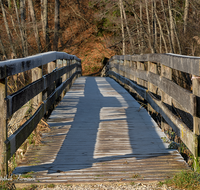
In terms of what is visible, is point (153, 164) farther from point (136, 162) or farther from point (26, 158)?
point (26, 158)

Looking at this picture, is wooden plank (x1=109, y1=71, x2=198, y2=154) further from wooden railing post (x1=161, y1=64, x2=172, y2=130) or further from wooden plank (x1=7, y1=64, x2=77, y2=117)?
wooden plank (x1=7, y1=64, x2=77, y2=117)

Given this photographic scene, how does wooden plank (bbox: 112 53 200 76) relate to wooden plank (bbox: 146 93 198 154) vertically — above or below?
above

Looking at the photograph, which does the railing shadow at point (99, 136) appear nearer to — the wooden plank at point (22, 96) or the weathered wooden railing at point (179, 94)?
the weathered wooden railing at point (179, 94)

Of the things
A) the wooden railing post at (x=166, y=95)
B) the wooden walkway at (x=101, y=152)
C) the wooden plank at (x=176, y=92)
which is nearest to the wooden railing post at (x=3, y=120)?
Answer: the wooden walkway at (x=101, y=152)

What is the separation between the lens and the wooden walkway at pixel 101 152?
10.3ft

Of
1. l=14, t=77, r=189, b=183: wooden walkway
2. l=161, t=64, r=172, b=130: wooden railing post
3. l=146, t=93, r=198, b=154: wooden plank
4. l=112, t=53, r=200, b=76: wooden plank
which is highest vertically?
l=112, t=53, r=200, b=76: wooden plank

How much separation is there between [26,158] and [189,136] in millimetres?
2043

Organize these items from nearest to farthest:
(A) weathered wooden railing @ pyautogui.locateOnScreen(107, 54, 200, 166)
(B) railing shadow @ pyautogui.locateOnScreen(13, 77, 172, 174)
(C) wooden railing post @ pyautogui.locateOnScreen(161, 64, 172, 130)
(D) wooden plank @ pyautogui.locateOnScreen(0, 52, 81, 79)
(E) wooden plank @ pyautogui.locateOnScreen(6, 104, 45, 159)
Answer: (D) wooden plank @ pyautogui.locateOnScreen(0, 52, 81, 79)
(E) wooden plank @ pyautogui.locateOnScreen(6, 104, 45, 159)
(A) weathered wooden railing @ pyautogui.locateOnScreen(107, 54, 200, 166)
(B) railing shadow @ pyautogui.locateOnScreen(13, 77, 172, 174)
(C) wooden railing post @ pyautogui.locateOnScreen(161, 64, 172, 130)

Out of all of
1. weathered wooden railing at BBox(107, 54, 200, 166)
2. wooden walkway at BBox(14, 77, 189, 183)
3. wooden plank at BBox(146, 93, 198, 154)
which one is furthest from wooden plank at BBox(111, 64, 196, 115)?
wooden walkway at BBox(14, 77, 189, 183)

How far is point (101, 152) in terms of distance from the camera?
3.77m

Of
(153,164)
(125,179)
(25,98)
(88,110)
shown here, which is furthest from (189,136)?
(88,110)

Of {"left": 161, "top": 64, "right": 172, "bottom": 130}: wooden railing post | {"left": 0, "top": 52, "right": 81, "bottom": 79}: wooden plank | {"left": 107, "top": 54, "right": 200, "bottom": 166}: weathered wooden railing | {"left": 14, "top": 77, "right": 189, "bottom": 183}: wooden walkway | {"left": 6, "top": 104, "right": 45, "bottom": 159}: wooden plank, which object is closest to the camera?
{"left": 0, "top": 52, "right": 81, "bottom": 79}: wooden plank

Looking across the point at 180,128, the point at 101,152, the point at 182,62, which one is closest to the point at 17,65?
the point at 101,152

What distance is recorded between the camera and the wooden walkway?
315 cm
